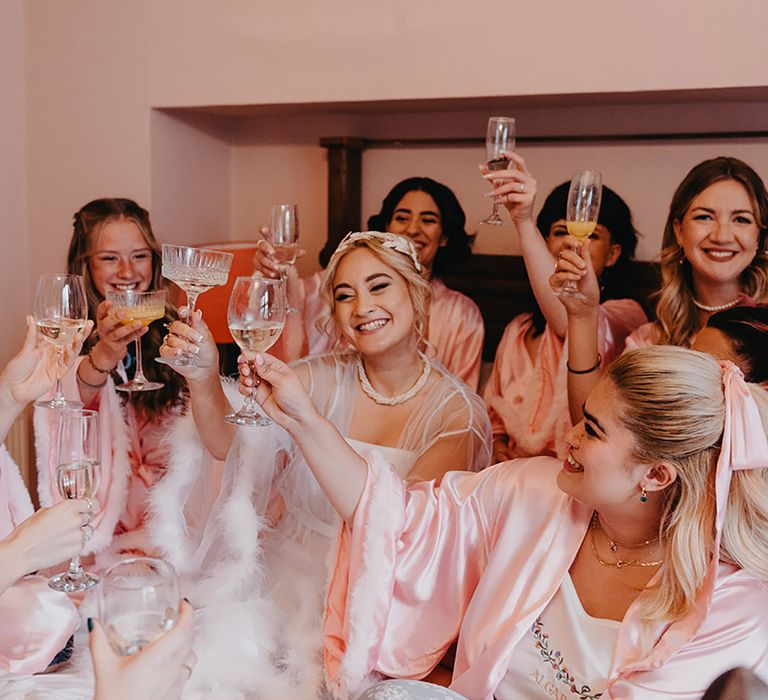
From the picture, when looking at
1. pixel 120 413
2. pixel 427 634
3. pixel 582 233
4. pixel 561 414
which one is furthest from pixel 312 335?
pixel 427 634

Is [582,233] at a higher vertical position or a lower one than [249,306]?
higher

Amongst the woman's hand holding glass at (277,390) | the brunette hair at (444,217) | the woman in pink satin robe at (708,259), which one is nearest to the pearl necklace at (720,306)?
the woman in pink satin robe at (708,259)

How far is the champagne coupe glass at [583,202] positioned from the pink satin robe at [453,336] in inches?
38.1

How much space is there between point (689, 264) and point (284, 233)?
114cm

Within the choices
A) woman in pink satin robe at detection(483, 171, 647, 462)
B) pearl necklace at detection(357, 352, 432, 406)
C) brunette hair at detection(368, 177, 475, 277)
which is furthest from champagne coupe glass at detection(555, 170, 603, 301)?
brunette hair at detection(368, 177, 475, 277)

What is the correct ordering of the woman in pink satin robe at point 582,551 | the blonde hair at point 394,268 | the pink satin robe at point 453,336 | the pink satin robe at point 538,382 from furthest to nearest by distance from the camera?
the pink satin robe at point 453,336
the pink satin robe at point 538,382
the blonde hair at point 394,268
the woman in pink satin robe at point 582,551

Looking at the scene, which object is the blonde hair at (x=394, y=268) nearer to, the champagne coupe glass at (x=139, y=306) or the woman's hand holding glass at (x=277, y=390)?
the champagne coupe glass at (x=139, y=306)

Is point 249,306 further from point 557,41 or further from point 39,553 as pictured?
point 557,41

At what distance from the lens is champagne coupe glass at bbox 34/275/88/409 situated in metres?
2.00

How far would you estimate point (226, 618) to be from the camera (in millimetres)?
1971

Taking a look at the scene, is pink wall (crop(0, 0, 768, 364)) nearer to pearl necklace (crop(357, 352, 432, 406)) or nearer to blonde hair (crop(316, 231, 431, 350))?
blonde hair (crop(316, 231, 431, 350))

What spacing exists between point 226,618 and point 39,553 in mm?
737

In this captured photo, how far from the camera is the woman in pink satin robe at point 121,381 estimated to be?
8.34 ft

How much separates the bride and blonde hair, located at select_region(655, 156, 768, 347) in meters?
0.58
